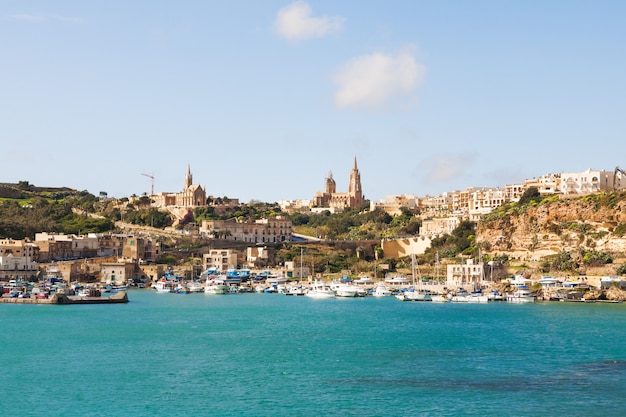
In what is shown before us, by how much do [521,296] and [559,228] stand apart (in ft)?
42.4

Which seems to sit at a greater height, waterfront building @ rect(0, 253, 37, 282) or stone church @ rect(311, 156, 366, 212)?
stone church @ rect(311, 156, 366, 212)

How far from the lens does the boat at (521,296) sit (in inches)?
2659

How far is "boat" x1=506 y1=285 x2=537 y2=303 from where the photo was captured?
6754 centimetres

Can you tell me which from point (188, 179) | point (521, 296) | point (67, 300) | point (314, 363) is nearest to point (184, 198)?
point (188, 179)

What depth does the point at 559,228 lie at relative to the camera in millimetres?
78812

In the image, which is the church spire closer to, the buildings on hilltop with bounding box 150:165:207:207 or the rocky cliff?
the buildings on hilltop with bounding box 150:165:207:207

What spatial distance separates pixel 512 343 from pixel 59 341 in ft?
67.1

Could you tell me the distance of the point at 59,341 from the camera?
41625 mm

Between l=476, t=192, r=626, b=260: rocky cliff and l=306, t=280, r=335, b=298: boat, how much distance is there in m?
15.6

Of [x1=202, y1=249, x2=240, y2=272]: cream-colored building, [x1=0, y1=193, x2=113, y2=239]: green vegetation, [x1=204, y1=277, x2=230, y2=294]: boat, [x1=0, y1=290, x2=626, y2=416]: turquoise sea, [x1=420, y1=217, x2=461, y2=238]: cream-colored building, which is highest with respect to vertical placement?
[x1=0, y1=193, x2=113, y2=239]: green vegetation

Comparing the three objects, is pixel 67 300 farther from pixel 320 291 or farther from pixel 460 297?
pixel 460 297

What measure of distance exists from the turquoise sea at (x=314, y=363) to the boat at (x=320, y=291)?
2041 centimetres

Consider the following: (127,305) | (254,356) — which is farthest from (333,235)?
(254,356)

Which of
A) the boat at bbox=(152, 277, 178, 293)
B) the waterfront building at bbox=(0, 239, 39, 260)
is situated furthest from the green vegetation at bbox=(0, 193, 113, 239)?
the boat at bbox=(152, 277, 178, 293)
